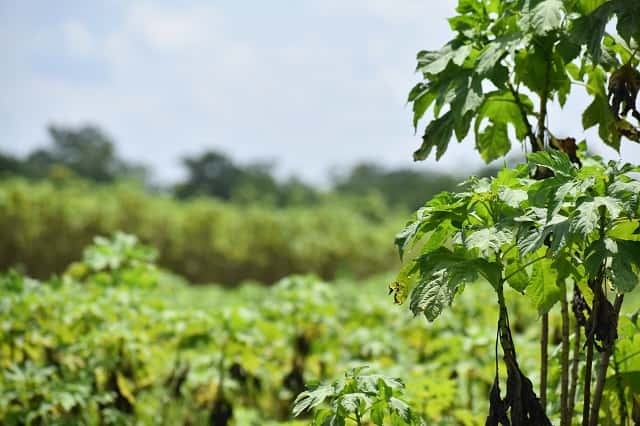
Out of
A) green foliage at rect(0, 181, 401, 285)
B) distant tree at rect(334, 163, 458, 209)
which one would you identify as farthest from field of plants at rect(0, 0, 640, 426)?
distant tree at rect(334, 163, 458, 209)

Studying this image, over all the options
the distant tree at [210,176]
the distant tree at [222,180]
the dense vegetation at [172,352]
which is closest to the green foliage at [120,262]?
the dense vegetation at [172,352]

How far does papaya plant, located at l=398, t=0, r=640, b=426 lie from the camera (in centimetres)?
158

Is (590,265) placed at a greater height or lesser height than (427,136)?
lesser

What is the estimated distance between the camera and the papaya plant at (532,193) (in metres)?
1.58

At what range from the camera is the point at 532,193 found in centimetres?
165

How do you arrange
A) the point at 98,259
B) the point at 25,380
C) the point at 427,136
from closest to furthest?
the point at 427,136
the point at 25,380
the point at 98,259

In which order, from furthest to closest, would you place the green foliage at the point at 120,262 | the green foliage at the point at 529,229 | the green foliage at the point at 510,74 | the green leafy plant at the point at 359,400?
the green foliage at the point at 120,262 < the green foliage at the point at 510,74 < the green leafy plant at the point at 359,400 < the green foliage at the point at 529,229

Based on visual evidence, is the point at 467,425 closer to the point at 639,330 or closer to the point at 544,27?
the point at 639,330

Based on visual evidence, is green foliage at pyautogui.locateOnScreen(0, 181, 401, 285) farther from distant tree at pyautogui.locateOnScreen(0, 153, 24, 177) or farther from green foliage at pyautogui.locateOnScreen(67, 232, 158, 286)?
distant tree at pyautogui.locateOnScreen(0, 153, 24, 177)

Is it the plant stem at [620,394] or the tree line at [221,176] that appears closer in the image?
the plant stem at [620,394]

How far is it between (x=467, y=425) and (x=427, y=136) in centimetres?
115

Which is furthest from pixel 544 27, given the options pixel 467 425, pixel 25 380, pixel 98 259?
pixel 98 259

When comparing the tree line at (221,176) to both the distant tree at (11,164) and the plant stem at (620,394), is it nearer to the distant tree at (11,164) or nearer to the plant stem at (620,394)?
the distant tree at (11,164)

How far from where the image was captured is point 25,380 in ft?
11.0
